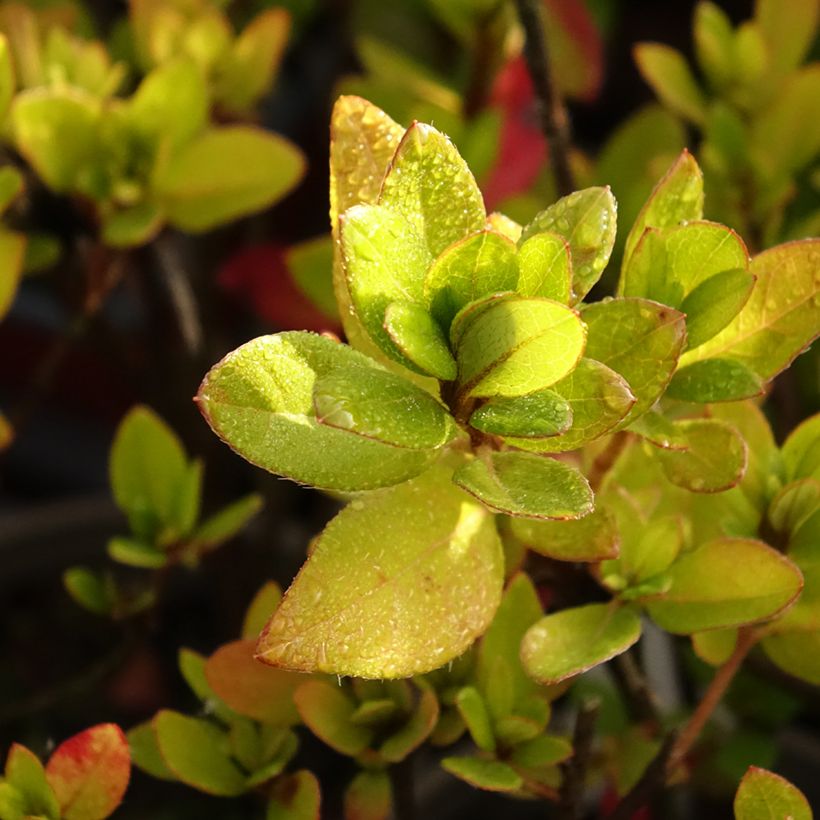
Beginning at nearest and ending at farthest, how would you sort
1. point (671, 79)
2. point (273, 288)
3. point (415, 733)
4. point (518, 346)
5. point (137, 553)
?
point (518, 346), point (415, 733), point (137, 553), point (671, 79), point (273, 288)

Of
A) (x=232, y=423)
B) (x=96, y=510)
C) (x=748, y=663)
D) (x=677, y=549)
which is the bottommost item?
(x=96, y=510)

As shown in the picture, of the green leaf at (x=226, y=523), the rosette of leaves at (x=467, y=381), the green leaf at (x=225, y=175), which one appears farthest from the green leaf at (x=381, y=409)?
the green leaf at (x=225, y=175)

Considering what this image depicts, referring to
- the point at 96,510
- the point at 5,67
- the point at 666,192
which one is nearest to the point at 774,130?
the point at 666,192

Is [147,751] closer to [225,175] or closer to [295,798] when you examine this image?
[295,798]

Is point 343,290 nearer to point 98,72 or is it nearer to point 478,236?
point 478,236

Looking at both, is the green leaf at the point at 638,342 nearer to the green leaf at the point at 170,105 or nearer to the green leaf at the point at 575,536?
the green leaf at the point at 575,536

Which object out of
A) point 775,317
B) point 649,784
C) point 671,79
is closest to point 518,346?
point 775,317

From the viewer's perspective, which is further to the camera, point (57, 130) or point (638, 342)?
point (57, 130)

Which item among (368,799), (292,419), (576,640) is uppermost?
Answer: (292,419)
